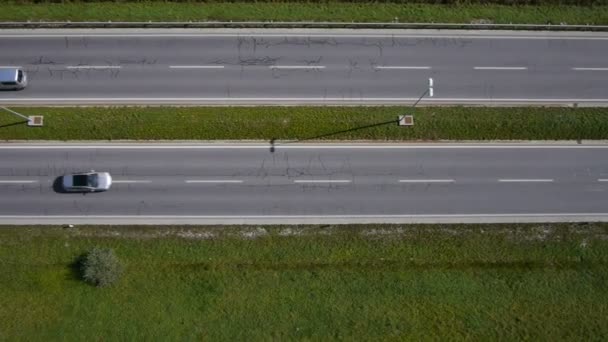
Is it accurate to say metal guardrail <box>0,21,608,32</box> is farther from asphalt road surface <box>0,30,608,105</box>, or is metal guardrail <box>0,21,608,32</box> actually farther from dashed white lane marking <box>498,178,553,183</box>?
dashed white lane marking <box>498,178,553,183</box>

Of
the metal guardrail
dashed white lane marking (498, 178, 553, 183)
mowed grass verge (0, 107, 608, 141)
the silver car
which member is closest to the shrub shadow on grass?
mowed grass verge (0, 107, 608, 141)

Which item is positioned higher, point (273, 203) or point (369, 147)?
point (369, 147)

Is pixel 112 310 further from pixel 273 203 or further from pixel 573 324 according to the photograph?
pixel 573 324

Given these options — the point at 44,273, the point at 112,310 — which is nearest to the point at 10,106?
the point at 44,273

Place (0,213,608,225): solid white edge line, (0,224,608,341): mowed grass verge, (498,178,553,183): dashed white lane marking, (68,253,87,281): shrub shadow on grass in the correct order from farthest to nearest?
(498,178,553,183): dashed white lane marking < (0,213,608,225): solid white edge line < (68,253,87,281): shrub shadow on grass < (0,224,608,341): mowed grass verge

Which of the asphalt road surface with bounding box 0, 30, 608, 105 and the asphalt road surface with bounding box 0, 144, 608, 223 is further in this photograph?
the asphalt road surface with bounding box 0, 30, 608, 105

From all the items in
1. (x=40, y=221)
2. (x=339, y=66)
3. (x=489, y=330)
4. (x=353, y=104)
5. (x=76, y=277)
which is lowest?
(x=489, y=330)

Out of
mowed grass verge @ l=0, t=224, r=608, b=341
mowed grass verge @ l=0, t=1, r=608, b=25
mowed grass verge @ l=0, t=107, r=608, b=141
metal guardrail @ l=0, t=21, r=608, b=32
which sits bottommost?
mowed grass verge @ l=0, t=224, r=608, b=341
